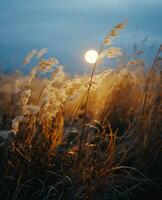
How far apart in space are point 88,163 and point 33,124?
55cm

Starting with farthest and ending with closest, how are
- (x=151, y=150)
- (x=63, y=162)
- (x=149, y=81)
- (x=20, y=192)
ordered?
(x=149, y=81), (x=151, y=150), (x=63, y=162), (x=20, y=192)

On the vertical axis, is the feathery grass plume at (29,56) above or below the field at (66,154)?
above

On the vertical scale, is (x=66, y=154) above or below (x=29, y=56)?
below

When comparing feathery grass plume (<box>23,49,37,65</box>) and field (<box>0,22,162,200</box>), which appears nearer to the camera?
field (<box>0,22,162,200</box>)

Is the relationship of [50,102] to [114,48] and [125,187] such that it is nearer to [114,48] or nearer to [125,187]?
[114,48]

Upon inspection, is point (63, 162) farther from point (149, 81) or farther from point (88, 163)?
point (149, 81)

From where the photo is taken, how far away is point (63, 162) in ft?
12.4

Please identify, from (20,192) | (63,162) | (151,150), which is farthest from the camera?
(151,150)

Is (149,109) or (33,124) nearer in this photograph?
(33,124)

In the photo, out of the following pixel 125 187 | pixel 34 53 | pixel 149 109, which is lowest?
pixel 125 187

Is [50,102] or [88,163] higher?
[50,102]

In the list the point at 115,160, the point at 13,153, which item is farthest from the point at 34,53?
the point at 115,160

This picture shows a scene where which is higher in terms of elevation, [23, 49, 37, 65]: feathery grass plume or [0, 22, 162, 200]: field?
[23, 49, 37, 65]: feathery grass plume

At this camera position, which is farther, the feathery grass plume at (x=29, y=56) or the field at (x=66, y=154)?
the feathery grass plume at (x=29, y=56)
